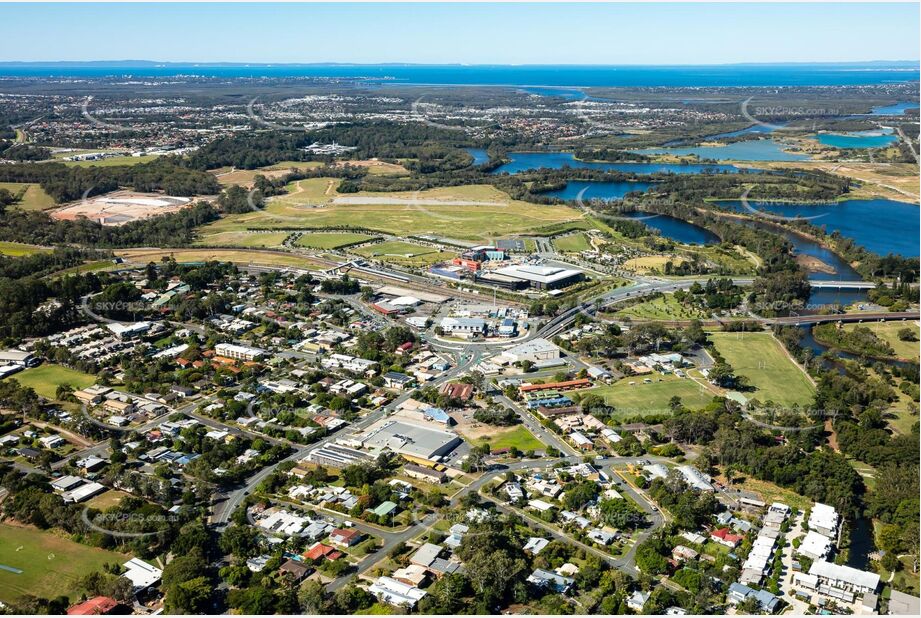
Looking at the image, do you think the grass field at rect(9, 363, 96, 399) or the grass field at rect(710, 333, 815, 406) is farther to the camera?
the grass field at rect(9, 363, 96, 399)

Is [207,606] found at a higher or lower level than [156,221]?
lower

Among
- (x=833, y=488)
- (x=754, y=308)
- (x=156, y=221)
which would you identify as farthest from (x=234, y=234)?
(x=833, y=488)

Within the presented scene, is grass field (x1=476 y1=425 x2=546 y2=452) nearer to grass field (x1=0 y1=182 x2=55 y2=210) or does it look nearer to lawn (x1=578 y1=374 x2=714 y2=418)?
lawn (x1=578 y1=374 x2=714 y2=418)

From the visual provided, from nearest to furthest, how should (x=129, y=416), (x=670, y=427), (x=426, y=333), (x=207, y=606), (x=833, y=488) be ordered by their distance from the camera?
(x=207, y=606) → (x=833, y=488) → (x=670, y=427) → (x=129, y=416) → (x=426, y=333)

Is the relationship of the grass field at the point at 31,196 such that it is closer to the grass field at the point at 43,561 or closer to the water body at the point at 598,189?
the water body at the point at 598,189

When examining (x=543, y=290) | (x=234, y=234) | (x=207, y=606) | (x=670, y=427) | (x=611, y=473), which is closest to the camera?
(x=207, y=606)

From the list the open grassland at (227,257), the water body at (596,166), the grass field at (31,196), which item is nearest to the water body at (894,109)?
the water body at (596,166)

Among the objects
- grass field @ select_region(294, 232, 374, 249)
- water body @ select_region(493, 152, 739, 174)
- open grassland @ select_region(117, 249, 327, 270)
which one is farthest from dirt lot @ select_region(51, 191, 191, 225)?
water body @ select_region(493, 152, 739, 174)

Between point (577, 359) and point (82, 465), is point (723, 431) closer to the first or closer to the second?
point (577, 359)
